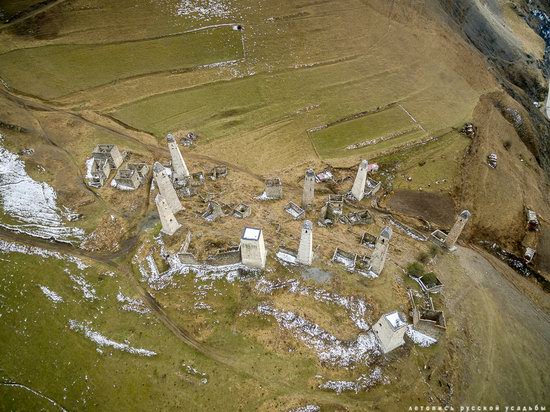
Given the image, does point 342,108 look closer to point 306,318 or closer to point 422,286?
point 422,286

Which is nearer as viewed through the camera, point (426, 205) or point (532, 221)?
point (532, 221)

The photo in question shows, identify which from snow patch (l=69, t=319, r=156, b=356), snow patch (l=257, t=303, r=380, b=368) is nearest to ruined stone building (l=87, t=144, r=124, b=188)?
snow patch (l=69, t=319, r=156, b=356)

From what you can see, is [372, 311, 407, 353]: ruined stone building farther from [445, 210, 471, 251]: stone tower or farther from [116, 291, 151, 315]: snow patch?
[116, 291, 151, 315]: snow patch

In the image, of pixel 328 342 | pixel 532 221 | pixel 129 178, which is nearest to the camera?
pixel 328 342

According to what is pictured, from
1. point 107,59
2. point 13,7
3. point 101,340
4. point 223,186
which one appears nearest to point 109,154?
point 223,186

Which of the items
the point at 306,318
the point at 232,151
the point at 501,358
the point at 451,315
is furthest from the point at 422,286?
the point at 232,151

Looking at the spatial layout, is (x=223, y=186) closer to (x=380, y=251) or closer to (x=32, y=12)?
(x=380, y=251)
